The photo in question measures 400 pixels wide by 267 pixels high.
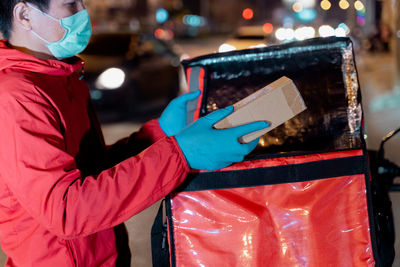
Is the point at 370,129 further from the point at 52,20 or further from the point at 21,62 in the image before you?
the point at 21,62

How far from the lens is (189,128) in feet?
4.61

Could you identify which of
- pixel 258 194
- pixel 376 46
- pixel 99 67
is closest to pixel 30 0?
pixel 258 194

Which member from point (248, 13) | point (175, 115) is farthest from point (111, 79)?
point (248, 13)

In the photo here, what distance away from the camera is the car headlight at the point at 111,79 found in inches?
352

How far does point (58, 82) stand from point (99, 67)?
24.8 ft

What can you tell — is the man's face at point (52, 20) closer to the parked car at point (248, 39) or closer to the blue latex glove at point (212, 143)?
the blue latex glove at point (212, 143)

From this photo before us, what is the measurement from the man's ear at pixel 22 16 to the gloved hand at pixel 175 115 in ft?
2.14

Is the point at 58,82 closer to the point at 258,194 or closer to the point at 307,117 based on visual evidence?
the point at 258,194

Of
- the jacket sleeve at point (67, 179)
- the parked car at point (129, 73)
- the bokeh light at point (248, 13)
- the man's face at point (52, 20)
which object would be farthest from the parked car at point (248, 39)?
the bokeh light at point (248, 13)

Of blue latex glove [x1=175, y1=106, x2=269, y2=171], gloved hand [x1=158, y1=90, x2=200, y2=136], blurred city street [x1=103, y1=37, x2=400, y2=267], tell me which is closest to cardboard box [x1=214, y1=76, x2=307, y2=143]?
blue latex glove [x1=175, y1=106, x2=269, y2=171]

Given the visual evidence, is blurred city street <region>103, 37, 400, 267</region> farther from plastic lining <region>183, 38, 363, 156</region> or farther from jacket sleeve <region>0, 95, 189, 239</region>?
jacket sleeve <region>0, 95, 189, 239</region>

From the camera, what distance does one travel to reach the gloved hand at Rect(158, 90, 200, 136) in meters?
2.00

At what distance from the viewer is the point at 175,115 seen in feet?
6.70

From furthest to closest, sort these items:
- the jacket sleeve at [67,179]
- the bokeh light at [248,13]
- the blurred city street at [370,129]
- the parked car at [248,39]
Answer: the bokeh light at [248,13] → the parked car at [248,39] → the blurred city street at [370,129] → the jacket sleeve at [67,179]
